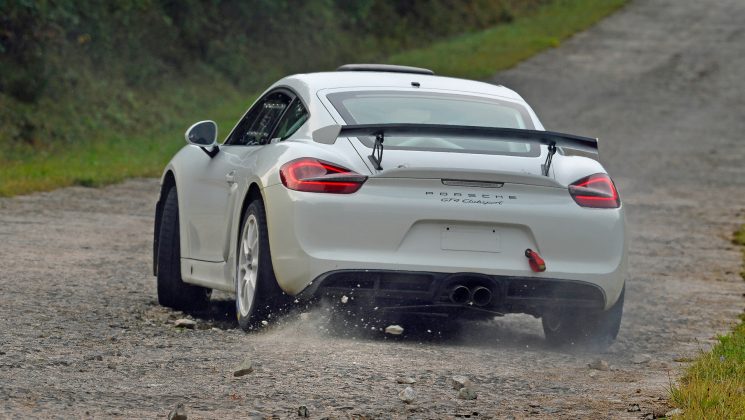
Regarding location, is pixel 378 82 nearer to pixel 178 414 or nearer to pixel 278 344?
pixel 278 344

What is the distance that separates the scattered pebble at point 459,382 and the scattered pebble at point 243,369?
0.85 meters

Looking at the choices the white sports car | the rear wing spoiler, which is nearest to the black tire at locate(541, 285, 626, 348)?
the white sports car

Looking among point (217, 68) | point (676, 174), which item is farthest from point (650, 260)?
point (217, 68)

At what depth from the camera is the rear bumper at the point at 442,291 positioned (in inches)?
290

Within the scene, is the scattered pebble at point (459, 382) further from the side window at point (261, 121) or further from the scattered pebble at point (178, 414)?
the side window at point (261, 121)

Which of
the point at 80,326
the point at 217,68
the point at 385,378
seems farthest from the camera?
the point at 217,68

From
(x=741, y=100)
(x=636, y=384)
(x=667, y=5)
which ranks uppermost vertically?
(x=667, y=5)

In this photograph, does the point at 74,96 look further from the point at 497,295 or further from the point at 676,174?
the point at 497,295

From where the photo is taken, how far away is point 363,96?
833 cm

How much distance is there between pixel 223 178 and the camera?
8633 millimetres

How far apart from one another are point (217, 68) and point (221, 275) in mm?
22664

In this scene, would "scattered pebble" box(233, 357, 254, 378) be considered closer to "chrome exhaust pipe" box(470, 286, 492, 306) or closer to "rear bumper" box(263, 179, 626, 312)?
"rear bumper" box(263, 179, 626, 312)

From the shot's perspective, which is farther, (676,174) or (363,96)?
A: (676,174)

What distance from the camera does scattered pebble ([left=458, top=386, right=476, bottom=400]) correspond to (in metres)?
6.05
